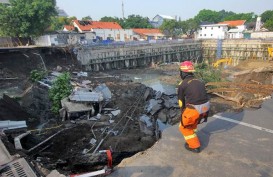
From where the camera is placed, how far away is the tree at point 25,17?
25.3 meters

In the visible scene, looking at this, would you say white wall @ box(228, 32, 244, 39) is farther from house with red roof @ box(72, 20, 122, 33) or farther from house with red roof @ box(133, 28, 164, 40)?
house with red roof @ box(72, 20, 122, 33)

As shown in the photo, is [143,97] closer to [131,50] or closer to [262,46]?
[131,50]

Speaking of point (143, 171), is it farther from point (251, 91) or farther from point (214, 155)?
point (251, 91)

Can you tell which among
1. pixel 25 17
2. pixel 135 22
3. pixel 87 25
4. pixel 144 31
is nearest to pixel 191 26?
pixel 144 31

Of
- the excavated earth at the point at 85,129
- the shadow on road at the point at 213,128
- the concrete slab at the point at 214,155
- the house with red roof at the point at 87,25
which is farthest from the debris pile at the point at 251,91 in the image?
the house with red roof at the point at 87,25

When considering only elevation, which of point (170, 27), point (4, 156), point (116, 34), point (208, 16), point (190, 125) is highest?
point (208, 16)

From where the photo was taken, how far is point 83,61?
80.4ft

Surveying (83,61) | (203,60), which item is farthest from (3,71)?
(203,60)

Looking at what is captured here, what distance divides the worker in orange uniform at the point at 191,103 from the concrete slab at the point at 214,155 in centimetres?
34

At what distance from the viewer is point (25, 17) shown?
85.1ft

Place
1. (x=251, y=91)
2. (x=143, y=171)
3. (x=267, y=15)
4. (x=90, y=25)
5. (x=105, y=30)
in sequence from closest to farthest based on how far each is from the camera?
(x=143, y=171) → (x=251, y=91) → (x=90, y=25) → (x=105, y=30) → (x=267, y=15)

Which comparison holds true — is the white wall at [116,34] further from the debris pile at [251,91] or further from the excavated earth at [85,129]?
the debris pile at [251,91]

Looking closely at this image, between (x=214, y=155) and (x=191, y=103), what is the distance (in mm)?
1034

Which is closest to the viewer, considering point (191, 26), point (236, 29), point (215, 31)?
point (215, 31)
